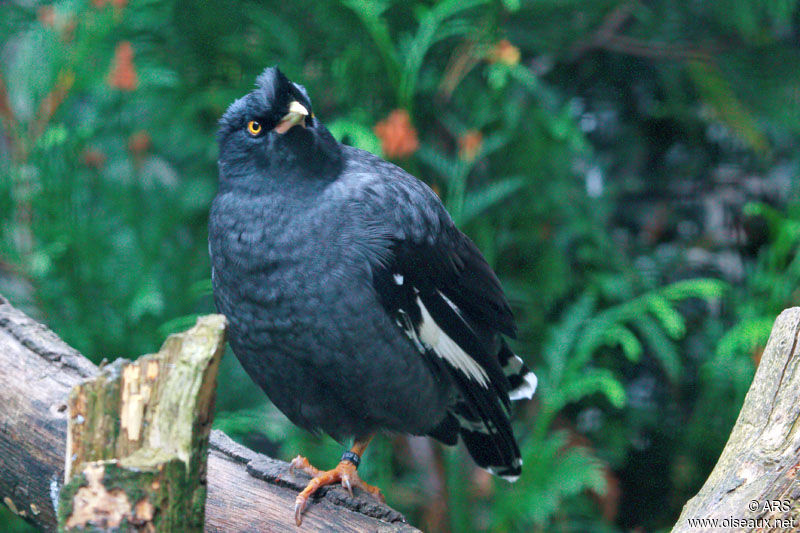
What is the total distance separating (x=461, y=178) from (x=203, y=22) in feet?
4.10

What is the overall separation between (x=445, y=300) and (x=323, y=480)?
22.5 inches

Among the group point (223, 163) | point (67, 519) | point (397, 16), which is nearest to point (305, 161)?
point (223, 163)

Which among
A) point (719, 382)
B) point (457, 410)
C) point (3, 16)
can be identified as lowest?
point (719, 382)

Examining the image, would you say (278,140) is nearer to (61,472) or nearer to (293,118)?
(293,118)

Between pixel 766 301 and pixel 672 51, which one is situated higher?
pixel 672 51

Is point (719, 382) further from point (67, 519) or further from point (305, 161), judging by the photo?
point (67, 519)

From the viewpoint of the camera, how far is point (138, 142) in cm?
349

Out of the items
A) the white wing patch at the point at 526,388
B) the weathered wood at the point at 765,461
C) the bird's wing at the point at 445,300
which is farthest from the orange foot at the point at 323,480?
the weathered wood at the point at 765,461

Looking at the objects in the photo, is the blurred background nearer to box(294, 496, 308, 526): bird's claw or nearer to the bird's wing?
the bird's wing

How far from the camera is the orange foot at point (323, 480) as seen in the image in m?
1.99

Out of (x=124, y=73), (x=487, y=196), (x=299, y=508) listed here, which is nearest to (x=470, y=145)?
(x=487, y=196)

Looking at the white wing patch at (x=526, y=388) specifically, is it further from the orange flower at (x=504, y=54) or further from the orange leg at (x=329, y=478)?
the orange flower at (x=504, y=54)

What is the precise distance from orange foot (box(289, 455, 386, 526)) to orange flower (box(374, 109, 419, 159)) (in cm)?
117

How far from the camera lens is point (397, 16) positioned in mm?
3287
